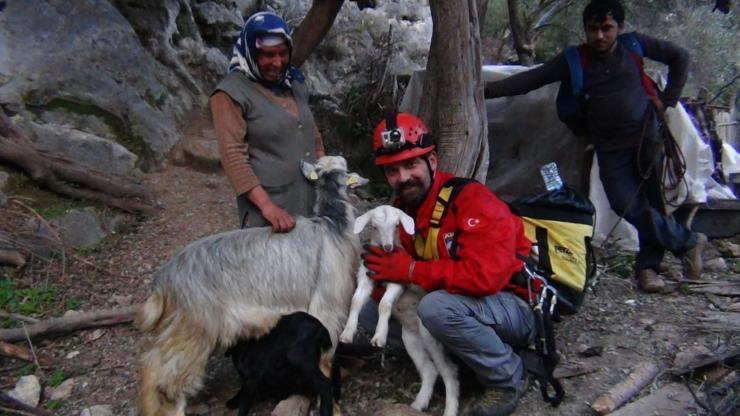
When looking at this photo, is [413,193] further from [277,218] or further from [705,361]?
[705,361]

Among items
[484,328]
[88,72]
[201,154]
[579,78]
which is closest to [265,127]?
[484,328]

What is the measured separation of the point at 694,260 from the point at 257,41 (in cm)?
403

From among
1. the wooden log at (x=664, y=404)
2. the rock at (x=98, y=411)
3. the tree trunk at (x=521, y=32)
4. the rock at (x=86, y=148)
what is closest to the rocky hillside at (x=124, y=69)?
the rock at (x=86, y=148)

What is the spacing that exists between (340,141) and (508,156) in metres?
2.71

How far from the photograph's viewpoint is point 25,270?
4.63 m

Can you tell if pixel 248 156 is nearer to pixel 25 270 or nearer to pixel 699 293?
pixel 25 270

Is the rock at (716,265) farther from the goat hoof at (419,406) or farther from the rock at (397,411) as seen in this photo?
the rock at (397,411)

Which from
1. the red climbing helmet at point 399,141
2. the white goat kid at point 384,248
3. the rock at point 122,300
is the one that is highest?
the red climbing helmet at point 399,141

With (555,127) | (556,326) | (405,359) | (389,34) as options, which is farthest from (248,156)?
(389,34)

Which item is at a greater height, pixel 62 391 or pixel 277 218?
pixel 277 218

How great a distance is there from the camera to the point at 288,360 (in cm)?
305

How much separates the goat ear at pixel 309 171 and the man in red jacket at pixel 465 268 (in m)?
0.50

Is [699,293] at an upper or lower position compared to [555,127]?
lower

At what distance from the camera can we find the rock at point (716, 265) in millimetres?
5234
